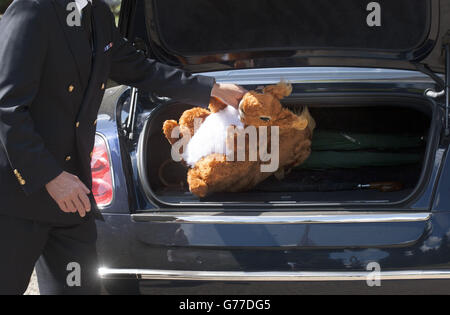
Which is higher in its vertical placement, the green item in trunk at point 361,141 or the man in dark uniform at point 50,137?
the man in dark uniform at point 50,137

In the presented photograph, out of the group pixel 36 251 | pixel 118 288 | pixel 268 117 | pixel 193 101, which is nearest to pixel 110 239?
pixel 118 288

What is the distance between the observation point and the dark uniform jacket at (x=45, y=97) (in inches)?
68.9

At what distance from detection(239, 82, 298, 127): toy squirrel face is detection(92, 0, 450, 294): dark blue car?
0.21 metres

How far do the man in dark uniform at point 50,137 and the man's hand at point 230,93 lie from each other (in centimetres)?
52

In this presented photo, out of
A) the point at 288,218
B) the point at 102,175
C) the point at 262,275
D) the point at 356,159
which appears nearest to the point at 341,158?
the point at 356,159

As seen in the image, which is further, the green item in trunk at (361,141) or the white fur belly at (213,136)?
the green item in trunk at (361,141)

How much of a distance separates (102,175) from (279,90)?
876 millimetres

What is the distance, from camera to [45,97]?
189 cm

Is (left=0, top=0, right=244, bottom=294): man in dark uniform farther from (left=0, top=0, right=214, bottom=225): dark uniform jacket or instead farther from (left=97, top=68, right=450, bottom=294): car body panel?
(left=97, top=68, right=450, bottom=294): car body panel

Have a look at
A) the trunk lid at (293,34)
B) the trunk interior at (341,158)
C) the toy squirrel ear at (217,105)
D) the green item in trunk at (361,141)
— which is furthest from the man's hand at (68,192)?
the green item in trunk at (361,141)

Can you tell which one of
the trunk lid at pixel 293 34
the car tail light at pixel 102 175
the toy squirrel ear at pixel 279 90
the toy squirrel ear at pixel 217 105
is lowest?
the car tail light at pixel 102 175

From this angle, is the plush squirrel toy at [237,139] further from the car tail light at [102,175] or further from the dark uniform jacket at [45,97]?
the dark uniform jacket at [45,97]

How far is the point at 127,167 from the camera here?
2.49 m

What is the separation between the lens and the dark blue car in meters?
2.21
